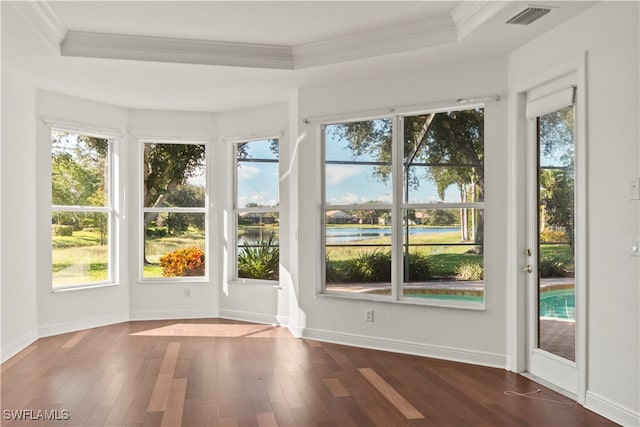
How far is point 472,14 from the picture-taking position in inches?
165

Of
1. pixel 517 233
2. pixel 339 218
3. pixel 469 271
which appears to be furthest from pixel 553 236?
pixel 339 218

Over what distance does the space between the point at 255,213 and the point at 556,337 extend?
3.84 meters

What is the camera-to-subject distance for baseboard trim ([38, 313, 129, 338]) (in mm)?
6129

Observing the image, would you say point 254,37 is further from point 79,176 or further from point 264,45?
point 79,176

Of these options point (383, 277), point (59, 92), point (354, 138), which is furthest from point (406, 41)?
point (59, 92)

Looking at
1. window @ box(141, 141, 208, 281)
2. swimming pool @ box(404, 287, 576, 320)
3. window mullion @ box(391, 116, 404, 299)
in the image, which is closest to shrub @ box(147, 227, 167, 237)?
window @ box(141, 141, 208, 281)

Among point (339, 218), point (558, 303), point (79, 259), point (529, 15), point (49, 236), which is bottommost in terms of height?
point (558, 303)

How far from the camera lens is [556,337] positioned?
431 cm

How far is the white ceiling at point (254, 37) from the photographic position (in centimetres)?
423

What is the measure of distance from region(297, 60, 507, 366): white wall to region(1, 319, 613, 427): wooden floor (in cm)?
19

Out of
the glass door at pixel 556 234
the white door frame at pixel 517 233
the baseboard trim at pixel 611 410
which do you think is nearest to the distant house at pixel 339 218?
the white door frame at pixel 517 233

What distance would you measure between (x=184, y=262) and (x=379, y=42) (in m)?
3.91

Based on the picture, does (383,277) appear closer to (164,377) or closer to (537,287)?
(537,287)

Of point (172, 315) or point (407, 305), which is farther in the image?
point (172, 315)
